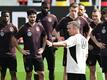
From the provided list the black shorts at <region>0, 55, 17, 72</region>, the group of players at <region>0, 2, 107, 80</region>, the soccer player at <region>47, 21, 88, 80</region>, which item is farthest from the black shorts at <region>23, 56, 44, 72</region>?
the soccer player at <region>47, 21, 88, 80</region>

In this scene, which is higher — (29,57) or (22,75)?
(29,57)

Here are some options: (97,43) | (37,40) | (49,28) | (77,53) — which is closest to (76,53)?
(77,53)

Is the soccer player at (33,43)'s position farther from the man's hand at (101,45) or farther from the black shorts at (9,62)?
the man's hand at (101,45)

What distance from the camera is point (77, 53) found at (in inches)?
431

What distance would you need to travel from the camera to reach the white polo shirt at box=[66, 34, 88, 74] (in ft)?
35.8

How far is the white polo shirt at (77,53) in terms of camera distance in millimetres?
10914

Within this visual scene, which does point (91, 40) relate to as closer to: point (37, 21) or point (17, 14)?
point (37, 21)

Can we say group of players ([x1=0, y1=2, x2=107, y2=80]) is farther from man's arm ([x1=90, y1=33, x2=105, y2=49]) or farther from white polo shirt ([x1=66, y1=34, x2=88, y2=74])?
white polo shirt ([x1=66, y1=34, x2=88, y2=74])

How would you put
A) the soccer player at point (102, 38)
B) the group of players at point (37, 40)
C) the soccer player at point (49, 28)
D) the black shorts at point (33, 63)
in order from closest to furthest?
the soccer player at point (102, 38) → the group of players at point (37, 40) → the black shorts at point (33, 63) → the soccer player at point (49, 28)

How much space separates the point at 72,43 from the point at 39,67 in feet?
7.07

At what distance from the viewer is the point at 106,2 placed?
23578 mm

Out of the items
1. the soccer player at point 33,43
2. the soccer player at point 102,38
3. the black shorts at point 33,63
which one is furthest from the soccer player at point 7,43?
the soccer player at point 102,38

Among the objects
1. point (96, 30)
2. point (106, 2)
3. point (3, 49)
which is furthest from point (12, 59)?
point (106, 2)

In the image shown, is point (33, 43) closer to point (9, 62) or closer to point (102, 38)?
point (9, 62)
